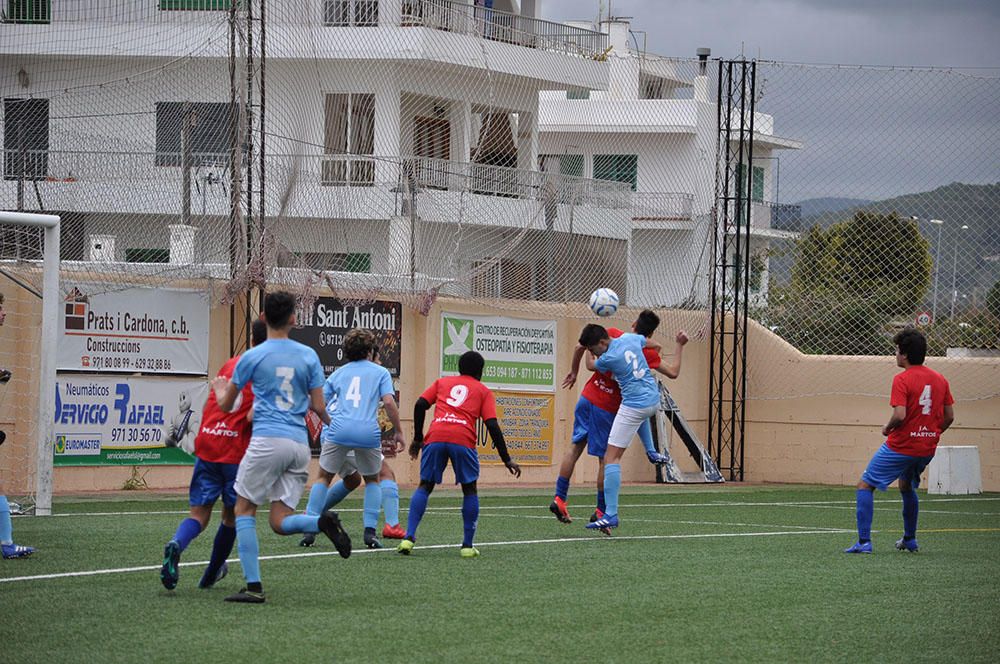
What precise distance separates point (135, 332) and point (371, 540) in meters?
7.55

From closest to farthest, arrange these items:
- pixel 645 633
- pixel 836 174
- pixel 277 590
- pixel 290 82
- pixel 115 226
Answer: pixel 645 633 → pixel 277 590 → pixel 115 226 → pixel 836 174 → pixel 290 82

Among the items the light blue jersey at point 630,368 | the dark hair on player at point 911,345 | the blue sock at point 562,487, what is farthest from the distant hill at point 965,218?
the blue sock at point 562,487

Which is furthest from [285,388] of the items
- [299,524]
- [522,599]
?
[522,599]

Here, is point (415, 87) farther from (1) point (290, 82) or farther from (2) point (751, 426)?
(2) point (751, 426)

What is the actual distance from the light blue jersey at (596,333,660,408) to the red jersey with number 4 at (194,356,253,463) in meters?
5.54

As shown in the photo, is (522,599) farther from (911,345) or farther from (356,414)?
(911,345)


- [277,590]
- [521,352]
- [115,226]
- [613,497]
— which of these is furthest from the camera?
[521,352]

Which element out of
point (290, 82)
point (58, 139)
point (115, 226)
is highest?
point (290, 82)

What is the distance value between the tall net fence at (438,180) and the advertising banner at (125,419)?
1289 mm

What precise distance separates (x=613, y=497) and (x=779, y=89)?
45.0ft

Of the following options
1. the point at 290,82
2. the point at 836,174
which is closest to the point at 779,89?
the point at 836,174

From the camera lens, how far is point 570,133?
133ft

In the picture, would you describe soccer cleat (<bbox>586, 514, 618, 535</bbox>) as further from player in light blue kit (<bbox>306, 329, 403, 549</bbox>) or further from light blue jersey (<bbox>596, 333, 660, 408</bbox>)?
player in light blue kit (<bbox>306, 329, 403, 549</bbox>)

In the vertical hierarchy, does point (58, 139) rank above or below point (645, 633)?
above
